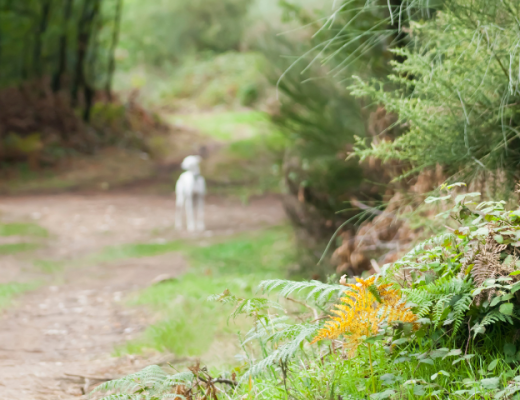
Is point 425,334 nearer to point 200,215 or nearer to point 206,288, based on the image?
point 206,288

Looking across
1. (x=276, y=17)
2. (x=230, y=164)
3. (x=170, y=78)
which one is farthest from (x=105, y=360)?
(x=170, y=78)

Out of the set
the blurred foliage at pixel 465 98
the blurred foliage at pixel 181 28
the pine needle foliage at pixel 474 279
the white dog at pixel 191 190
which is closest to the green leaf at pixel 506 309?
the pine needle foliage at pixel 474 279

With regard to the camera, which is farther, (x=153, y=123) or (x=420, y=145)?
(x=153, y=123)

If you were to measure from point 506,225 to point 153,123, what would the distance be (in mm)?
22246

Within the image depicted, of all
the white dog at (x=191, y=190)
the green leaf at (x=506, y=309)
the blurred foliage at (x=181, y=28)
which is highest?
the blurred foliage at (x=181, y=28)

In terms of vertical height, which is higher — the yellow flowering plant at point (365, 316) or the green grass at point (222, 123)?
the green grass at point (222, 123)

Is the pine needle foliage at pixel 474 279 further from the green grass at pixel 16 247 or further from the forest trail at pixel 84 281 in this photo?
the green grass at pixel 16 247

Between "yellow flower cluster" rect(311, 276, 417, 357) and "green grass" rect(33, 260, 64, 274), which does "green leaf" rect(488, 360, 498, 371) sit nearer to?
"yellow flower cluster" rect(311, 276, 417, 357)

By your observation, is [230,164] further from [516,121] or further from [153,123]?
[516,121]

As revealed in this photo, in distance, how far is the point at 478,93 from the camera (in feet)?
11.4

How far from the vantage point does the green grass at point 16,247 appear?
29.6ft

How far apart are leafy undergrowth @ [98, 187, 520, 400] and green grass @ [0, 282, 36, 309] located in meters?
3.92

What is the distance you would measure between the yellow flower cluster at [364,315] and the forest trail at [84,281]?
1.66 metres

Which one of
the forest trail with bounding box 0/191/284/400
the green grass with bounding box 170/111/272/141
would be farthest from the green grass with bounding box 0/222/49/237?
the green grass with bounding box 170/111/272/141
